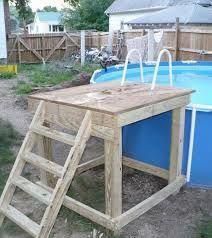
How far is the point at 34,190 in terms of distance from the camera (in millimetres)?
2939

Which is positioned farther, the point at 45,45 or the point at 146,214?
the point at 45,45

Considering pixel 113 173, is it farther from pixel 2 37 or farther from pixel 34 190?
pixel 2 37

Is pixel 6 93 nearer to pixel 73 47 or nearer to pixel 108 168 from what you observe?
pixel 108 168

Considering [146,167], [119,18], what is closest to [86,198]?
[146,167]

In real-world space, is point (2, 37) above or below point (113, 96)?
above

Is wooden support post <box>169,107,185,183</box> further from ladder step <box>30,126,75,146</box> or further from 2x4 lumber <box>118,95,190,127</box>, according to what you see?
ladder step <box>30,126,75,146</box>

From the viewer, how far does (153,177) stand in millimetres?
4172

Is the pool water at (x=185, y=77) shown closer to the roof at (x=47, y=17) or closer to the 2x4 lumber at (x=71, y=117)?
the 2x4 lumber at (x=71, y=117)

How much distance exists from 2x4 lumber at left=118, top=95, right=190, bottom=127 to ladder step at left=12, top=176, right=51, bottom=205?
84 centimetres

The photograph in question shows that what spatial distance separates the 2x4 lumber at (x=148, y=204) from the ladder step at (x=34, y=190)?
0.64 meters

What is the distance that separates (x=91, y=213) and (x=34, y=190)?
22.5 inches

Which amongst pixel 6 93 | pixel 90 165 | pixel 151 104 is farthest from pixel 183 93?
pixel 6 93

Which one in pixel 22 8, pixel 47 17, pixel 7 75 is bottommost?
pixel 7 75

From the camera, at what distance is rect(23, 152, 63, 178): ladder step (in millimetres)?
2836
